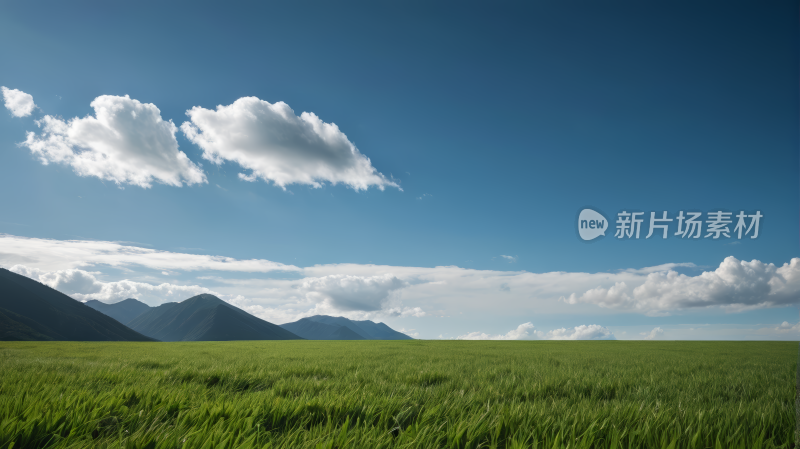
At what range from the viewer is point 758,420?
2926 millimetres

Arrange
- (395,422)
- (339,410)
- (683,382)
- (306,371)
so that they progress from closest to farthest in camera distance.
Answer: (395,422) < (339,410) < (683,382) < (306,371)

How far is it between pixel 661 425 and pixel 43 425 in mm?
4359

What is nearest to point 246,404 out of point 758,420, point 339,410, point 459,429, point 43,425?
point 339,410

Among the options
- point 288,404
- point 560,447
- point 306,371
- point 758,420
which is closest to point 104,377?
point 306,371

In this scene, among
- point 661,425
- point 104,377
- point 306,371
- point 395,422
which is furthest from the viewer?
point 306,371

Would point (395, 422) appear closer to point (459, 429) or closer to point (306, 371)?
point (459, 429)

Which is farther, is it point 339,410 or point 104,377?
point 104,377

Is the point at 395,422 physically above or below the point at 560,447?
below

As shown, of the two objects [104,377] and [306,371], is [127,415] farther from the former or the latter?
[306,371]

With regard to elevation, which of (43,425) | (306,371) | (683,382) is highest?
(43,425)

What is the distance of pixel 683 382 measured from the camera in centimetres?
588

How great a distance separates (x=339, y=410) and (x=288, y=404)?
48 centimetres

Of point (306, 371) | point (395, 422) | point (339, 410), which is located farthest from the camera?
point (306, 371)

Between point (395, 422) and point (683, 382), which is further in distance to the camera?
point (683, 382)
